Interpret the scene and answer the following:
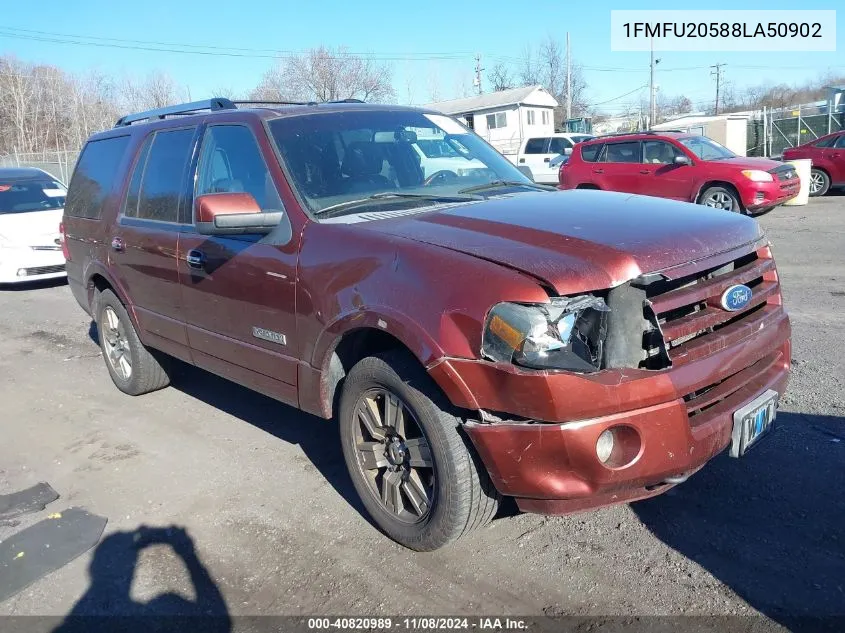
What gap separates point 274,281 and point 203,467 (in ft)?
4.69

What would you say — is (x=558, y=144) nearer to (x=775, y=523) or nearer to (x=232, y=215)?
(x=232, y=215)

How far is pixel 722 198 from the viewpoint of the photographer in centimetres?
1338

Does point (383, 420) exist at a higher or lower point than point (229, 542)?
higher

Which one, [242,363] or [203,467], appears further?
[203,467]

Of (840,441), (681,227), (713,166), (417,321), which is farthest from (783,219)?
(417,321)

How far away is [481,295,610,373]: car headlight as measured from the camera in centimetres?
261

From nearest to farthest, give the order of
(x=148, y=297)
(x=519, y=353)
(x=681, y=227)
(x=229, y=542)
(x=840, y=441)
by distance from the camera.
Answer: (x=519, y=353), (x=681, y=227), (x=229, y=542), (x=840, y=441), (x=148, y=297)

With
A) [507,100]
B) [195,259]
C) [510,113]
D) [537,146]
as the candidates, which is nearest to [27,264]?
[195,259]

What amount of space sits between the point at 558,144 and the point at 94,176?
18.3 m

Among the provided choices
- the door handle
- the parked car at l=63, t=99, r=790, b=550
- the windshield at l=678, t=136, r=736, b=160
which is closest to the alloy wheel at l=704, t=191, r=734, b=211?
the windshield at l=678, t=136, r=736, b=160

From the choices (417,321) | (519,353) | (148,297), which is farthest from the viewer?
(148,297)

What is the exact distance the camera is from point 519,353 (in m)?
2.61

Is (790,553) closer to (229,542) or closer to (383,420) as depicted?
(383,420)

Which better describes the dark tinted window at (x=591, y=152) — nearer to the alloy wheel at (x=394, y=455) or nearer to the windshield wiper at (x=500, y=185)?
the windshield wiper at (x=500, y=185)
